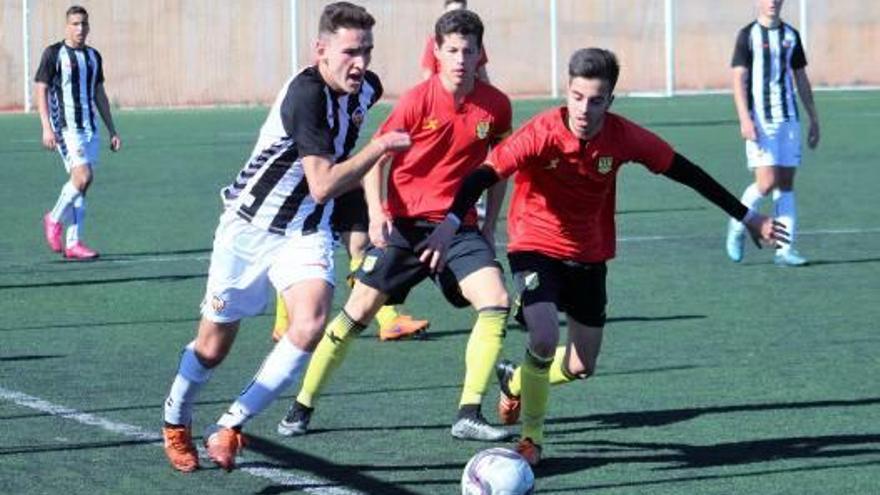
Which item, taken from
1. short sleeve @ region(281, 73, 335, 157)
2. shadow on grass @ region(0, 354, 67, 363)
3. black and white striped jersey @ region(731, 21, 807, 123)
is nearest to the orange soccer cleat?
short sleeve @ region(281, 73, 335, 157)

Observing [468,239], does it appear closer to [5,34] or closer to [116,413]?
[116,413]

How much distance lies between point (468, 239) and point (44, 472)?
220cm

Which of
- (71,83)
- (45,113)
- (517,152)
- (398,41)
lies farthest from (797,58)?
(398,41)

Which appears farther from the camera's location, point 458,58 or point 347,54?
point 458,58

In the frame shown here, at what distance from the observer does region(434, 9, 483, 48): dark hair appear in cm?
917

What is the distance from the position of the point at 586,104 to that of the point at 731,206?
28.0 inches

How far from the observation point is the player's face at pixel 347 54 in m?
7.89

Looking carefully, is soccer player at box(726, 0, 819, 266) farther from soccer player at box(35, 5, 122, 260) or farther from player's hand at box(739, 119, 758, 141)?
soccer player at box(35, 5, 122, 260)

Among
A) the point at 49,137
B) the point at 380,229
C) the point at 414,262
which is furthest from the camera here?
the point at 49,137

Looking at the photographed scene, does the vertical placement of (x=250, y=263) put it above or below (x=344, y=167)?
below

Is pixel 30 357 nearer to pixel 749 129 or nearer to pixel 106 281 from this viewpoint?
pixel 106 281

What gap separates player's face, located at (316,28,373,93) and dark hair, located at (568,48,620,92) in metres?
0.83

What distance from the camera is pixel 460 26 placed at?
361 inches

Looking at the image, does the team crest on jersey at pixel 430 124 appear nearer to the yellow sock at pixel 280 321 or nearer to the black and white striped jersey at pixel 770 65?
Answer: the yellow sock at pixel 280 321
